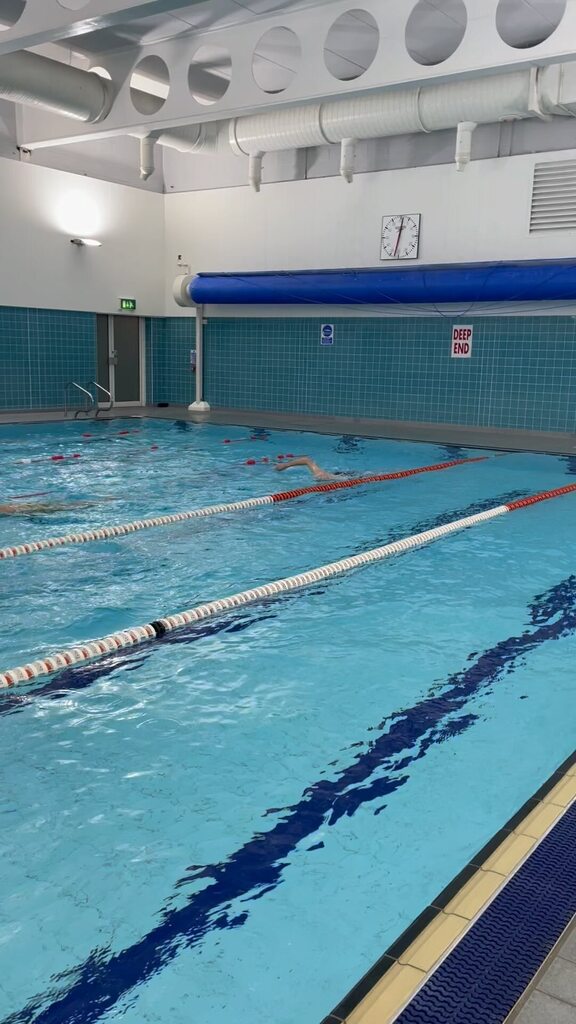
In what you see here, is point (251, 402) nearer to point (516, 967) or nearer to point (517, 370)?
point (517, 370)

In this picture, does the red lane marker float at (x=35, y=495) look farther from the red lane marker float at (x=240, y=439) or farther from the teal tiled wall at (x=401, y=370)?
the teal tiled wall at (x=401, y=370)

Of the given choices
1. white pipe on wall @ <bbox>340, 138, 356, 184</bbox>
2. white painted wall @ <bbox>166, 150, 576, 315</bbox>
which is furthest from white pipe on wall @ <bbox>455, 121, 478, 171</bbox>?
white pipe on wall @ <bbox>340, 138, 356, 184</bbox>

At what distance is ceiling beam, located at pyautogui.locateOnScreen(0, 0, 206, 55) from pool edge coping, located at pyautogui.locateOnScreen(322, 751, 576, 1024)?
5.74m

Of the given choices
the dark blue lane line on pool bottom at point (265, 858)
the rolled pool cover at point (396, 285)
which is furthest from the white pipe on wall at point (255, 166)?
the dark blue lane line on pool bottom at point (265, 858)

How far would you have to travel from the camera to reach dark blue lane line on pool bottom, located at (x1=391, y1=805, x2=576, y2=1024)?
1.51 m

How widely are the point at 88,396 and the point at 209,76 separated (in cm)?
560

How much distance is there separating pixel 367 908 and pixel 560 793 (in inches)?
28.6

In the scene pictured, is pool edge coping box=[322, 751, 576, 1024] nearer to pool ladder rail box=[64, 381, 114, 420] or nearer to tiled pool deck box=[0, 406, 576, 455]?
tiled pool deck box=[0, 406, 576, 455]

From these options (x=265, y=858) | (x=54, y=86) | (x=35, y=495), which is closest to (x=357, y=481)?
(x=35, y=495)

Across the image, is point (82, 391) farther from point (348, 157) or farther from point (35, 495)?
point (35, 495)

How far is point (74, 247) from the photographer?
14070mm

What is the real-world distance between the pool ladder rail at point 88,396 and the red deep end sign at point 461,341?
232 inches

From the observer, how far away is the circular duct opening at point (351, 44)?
31.2 ft

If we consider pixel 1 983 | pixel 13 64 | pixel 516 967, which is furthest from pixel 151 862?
pixel 13 64
